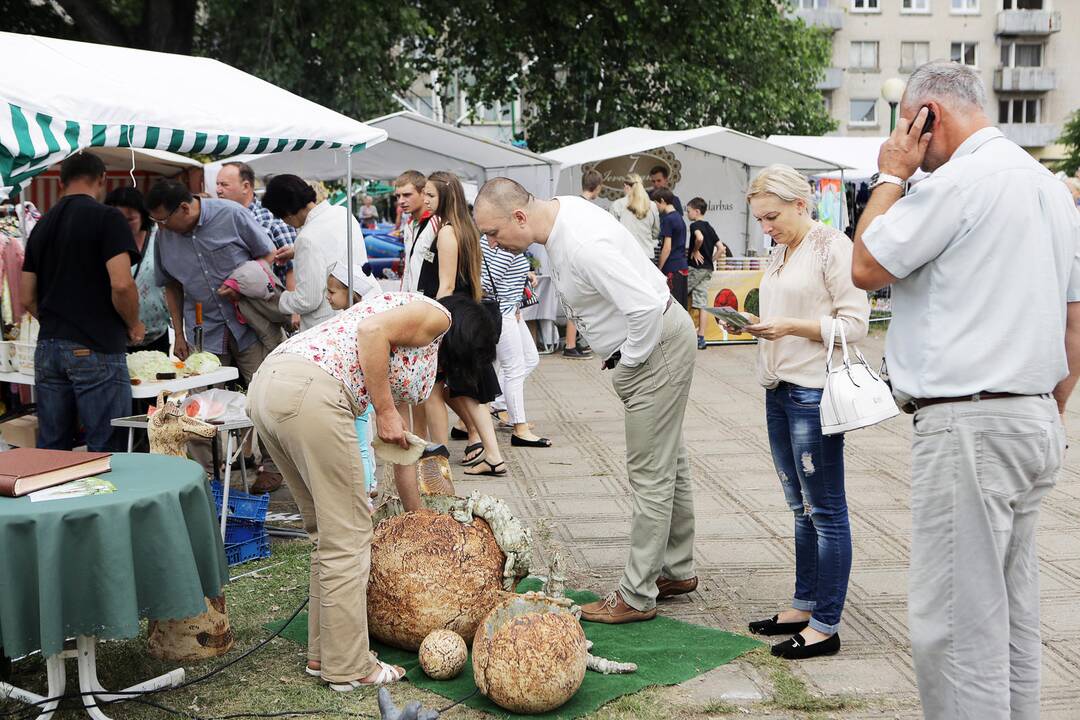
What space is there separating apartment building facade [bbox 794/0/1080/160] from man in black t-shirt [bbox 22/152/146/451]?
50.1 metres

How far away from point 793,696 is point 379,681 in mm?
1456

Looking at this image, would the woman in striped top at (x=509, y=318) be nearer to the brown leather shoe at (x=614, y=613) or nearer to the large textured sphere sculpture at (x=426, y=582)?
the brown leather shoe at (x=614, y=613)

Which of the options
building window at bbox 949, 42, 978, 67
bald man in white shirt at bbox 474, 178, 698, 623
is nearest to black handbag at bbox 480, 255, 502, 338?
bald man in white shirt at bbox 474, 178, 698, 623

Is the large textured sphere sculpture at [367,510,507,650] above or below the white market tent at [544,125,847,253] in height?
below

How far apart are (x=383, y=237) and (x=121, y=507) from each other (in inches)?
779

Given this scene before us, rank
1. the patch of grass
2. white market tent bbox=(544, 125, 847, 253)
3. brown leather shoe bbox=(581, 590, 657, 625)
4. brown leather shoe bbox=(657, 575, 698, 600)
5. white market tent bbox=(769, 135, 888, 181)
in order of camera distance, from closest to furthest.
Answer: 1. the patch of grass
2. brown leather shoe bbox=(581, 590, 657, 625)
3. brown leather shoe bbox=(657, 575, 698, 600)
4. white market tent bbox=(544, 125, 847, 253)
5. white market tent bbox=(769, 135, 888, 181)

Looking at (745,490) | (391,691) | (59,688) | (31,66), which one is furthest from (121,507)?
(745,490)

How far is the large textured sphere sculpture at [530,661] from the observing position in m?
3.63

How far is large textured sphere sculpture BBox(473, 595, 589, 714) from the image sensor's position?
11.9 feet

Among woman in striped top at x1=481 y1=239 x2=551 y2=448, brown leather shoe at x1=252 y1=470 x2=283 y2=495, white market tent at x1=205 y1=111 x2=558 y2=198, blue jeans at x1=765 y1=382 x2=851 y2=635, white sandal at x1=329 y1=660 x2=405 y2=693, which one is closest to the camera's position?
white sandal at x1=329 y1=660 x2=405 y2=693

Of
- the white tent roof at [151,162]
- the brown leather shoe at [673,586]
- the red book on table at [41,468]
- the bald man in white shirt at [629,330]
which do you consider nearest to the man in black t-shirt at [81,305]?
the red book on table at [41,468]

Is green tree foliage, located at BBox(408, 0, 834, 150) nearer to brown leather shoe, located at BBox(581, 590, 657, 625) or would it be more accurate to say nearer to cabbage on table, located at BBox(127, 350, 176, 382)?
cabbage on table, located at BBox(127, 350, 176, 382)

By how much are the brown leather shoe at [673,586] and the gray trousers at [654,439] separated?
0.91 feet

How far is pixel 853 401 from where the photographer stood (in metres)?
3.56
